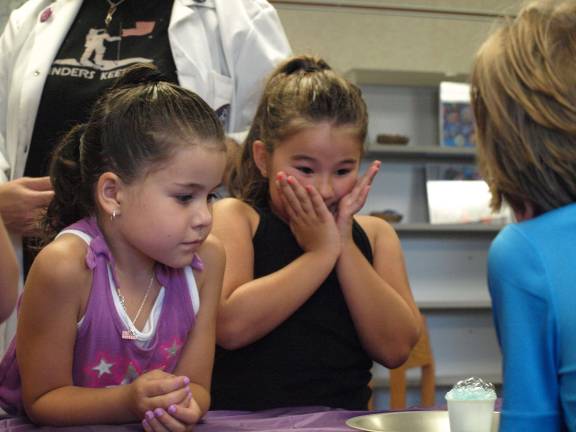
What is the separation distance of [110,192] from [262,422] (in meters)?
0.43

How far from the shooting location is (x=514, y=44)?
100 centimetres

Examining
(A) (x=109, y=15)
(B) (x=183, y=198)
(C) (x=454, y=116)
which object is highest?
(C) (x=454, y=116)

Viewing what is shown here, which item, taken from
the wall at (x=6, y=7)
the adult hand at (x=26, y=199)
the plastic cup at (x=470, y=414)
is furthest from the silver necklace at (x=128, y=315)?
the wall at (x=6, y=7)

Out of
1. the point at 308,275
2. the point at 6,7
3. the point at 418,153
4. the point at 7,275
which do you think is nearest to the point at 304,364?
the point at 308,275

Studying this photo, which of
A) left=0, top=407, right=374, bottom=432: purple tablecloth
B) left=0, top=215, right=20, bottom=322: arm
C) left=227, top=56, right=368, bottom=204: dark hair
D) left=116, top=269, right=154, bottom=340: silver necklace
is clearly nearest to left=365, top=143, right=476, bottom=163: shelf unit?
left=227, top=56, right=368, bottom=204: dark hair

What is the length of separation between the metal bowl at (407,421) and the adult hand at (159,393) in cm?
22

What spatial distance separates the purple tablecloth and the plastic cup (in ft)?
0.44

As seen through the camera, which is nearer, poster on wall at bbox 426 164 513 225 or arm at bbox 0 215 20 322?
arm at bbox 0 215 20 322

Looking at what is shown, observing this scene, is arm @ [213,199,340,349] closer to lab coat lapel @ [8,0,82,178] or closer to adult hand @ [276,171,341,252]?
adult hand @ [276,171,341,252]

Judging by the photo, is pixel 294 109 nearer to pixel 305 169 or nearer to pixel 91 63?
pixel 305 169

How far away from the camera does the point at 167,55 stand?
2055mm

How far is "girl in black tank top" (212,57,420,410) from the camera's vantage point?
1601 millimetres

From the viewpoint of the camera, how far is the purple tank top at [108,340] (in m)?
1.34

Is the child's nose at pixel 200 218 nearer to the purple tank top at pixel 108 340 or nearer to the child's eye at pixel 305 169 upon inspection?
the purple tank top at pixel 108 340
